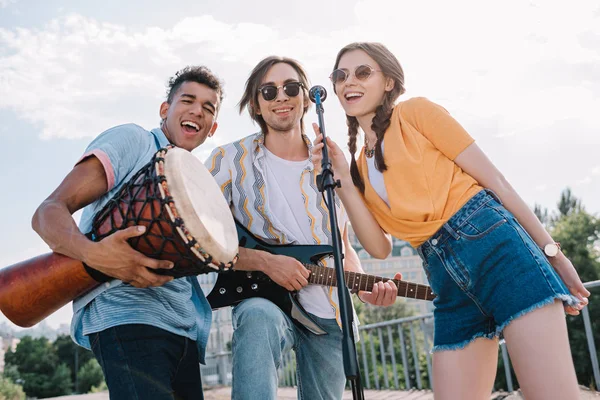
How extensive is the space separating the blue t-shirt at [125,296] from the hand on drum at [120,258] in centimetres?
28

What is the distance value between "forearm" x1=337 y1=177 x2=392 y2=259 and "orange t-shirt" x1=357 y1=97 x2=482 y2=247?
139 millimetres

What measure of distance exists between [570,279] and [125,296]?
6.59ft

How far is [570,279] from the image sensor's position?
2375mm

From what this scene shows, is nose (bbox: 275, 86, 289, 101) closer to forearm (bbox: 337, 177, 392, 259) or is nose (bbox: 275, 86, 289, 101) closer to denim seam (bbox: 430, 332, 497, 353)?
forearm (bbox: 337, 177, 392, 259)

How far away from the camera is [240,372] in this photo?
8.84 ft

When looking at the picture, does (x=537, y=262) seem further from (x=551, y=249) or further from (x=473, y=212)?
(x=473, y=212)

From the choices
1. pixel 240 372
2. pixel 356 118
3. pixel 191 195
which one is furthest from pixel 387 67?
pixel 240 372

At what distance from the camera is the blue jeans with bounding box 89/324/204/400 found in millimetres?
2375

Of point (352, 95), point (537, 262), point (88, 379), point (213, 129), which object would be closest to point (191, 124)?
point (213, 129)

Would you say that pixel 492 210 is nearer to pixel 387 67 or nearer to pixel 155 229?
pixel 387 67

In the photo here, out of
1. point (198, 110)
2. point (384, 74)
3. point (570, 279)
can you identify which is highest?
point (198, 110)

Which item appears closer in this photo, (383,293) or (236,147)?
(383,293)

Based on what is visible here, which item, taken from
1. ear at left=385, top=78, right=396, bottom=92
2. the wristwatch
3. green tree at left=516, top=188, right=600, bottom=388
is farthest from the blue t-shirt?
green tree at left=516, top=188, right=600, bottom=388

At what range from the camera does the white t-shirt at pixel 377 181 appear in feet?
9.29
